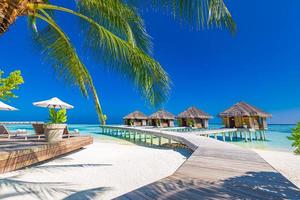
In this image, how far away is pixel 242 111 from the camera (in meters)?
23.2

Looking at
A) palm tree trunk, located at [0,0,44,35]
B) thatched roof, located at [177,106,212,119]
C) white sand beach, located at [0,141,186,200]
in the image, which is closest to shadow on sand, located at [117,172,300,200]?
white sand beach, located at [0,141,186,200]

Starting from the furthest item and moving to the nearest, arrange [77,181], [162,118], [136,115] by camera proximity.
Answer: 1. [136,115]
2. [162,118]
3. [77,181]

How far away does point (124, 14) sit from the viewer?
3836 mm

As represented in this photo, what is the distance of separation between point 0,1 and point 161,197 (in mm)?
2601

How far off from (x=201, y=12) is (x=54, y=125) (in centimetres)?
572

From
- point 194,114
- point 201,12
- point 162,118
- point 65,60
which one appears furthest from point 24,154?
point 162,118

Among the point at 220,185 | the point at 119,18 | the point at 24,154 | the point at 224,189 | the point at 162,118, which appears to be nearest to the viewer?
the point at 224,189

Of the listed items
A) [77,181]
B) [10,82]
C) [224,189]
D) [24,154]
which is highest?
[10,82]

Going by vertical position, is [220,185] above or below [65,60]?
below

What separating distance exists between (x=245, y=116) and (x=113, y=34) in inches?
906

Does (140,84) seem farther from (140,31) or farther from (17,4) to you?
(17,4)

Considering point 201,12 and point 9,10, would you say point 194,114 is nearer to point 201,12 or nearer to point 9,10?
point 201,12

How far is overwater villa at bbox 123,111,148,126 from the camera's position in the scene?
3409 centimetres

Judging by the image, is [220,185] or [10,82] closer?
[220,185]
